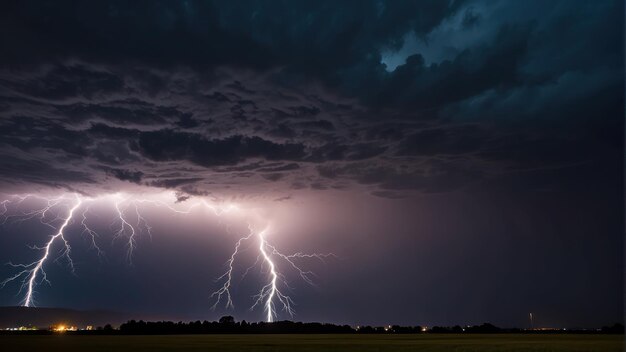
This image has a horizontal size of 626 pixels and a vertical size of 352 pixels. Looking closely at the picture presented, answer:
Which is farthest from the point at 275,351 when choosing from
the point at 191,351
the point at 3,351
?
the point at 3,351

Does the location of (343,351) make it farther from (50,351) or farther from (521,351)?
(50,351)

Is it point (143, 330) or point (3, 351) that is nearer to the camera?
point (3, 351)

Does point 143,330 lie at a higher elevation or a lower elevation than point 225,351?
higher

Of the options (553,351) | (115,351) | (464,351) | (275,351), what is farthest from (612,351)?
(115,351)

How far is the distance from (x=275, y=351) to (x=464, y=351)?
9674 millimetres

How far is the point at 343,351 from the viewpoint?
1107 inches

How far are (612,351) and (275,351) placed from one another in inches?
674

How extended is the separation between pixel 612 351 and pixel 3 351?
30.8 m

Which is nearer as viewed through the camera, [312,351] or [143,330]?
[312,351]

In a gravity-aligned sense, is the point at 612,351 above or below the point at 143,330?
below

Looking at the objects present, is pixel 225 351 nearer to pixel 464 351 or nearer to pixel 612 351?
pixel 464 351

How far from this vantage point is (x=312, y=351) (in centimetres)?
2695

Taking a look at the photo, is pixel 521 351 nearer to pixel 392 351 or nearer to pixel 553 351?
pixel 553 351

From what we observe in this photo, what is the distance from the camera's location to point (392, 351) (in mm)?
27953
